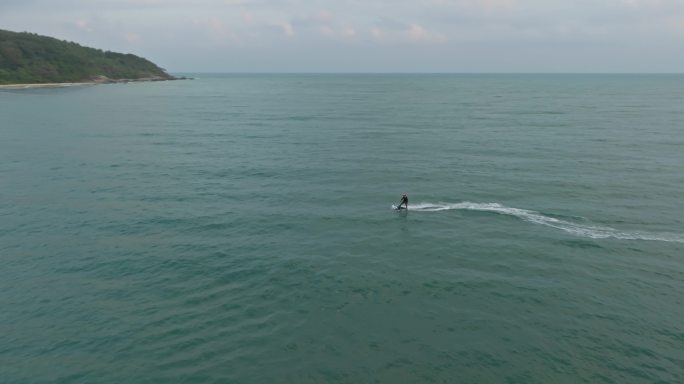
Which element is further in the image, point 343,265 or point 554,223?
point 554,223

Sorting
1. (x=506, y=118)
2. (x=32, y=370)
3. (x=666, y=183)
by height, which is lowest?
(x=32, y=370)

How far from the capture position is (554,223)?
56125 millimetres

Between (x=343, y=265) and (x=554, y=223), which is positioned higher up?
(x=554, y=223)

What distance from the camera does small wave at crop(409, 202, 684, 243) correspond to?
2048 inches

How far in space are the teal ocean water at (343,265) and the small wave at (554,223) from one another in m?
0.31

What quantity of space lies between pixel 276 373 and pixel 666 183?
70.3 metres

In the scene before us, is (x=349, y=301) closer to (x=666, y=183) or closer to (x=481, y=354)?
(x=481, y=354)

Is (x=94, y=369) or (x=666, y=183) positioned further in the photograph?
(x=666, y=183)

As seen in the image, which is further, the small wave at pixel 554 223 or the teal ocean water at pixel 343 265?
the small wave at pixel 554 223

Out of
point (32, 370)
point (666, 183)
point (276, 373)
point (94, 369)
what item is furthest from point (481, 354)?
point (666, 183)

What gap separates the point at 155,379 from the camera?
3050 cm

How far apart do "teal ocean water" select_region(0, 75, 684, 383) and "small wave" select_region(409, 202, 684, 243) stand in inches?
12.2

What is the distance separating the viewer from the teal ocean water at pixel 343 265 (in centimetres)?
3244

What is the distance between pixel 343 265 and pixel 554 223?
28471 millimetres
